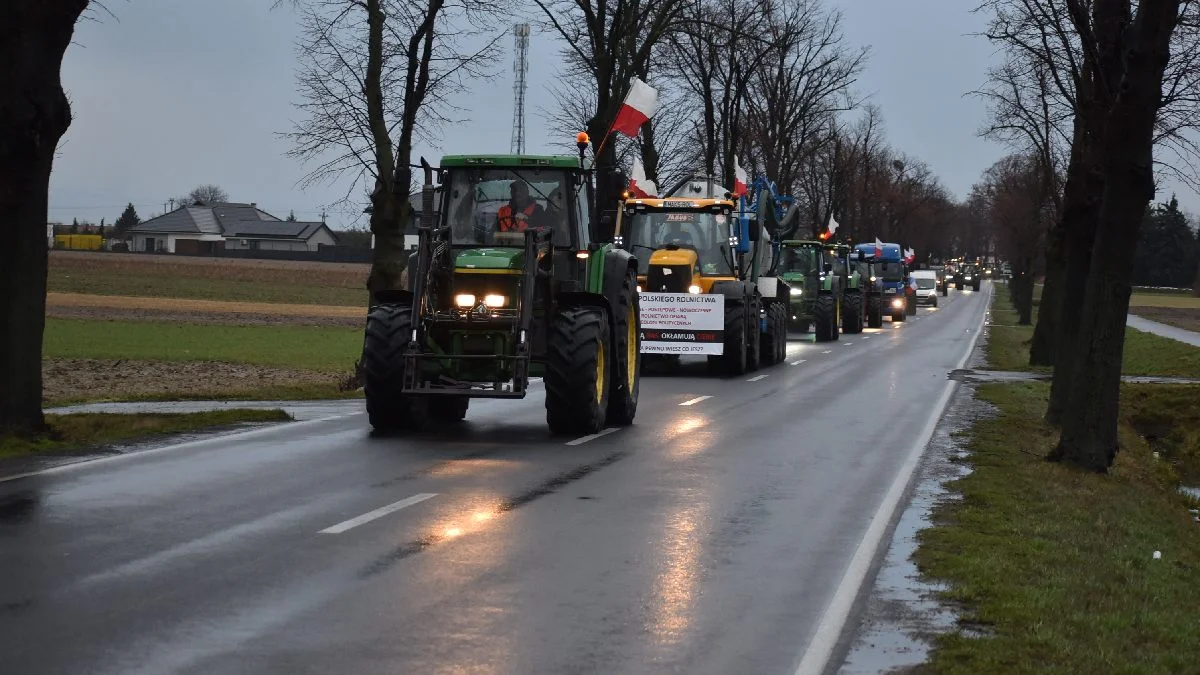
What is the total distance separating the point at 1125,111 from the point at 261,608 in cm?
1040

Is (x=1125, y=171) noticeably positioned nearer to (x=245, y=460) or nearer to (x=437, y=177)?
(x=437, y=177)

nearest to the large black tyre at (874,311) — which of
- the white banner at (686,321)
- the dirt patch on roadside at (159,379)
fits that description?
the white banner at (686,321)

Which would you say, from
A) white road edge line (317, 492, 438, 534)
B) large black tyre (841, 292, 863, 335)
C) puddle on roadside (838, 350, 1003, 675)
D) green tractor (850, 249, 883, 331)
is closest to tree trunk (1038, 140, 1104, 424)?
puddle on roadside (838, 350, 1003, 675)

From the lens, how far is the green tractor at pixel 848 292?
5181 cm

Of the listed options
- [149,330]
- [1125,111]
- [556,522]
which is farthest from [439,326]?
[149,330]

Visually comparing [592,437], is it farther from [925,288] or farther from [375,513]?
[925,288]

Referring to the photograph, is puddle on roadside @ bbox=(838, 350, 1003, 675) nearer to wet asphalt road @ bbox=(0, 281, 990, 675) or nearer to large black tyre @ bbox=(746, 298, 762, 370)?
wet asphalt road @ bbox=(0, 281, 990, 675)

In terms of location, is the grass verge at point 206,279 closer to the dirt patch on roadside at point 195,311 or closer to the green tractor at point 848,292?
the dirt patch on roadside at point 195,311

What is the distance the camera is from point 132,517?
428 inches

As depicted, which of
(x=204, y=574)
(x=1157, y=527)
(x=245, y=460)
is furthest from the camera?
(x=245, y=460)

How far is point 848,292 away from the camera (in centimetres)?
5359

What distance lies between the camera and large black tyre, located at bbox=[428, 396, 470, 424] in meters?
19.1

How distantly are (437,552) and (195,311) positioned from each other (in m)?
48.9

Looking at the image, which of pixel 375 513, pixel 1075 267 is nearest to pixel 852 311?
pixel 1075 267
